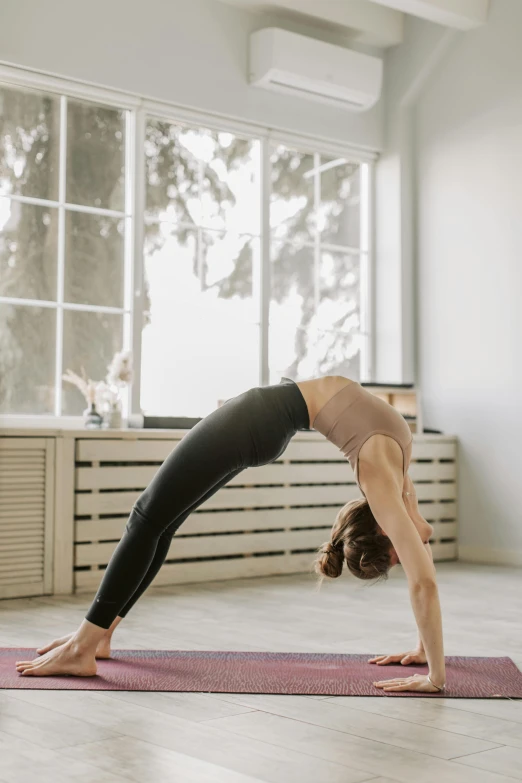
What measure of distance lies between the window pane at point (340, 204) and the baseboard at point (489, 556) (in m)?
2.04

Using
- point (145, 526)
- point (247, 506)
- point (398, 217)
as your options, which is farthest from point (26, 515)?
point (398, 217)

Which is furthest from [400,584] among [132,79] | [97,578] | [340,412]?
[132,79]

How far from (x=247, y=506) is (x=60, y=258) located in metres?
1.56

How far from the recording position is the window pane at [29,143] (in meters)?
4.68

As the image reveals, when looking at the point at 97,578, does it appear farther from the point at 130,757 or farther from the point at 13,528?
the point at 130,757

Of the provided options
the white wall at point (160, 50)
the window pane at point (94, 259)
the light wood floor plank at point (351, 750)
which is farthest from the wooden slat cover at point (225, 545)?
the white wall at point (160, 50)

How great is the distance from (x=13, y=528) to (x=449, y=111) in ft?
12.0

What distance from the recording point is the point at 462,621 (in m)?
3.62

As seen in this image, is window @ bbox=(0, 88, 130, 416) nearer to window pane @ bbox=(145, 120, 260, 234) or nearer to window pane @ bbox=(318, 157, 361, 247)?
window pane @ bbox=(145, 120, 260, 234)

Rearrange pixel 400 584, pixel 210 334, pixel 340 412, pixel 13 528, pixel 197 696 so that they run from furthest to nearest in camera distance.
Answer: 1. pixel 210 334
2. pixel 400 584
3. pixel 13 528
4. pixel 340 412
5. pixel 197 696

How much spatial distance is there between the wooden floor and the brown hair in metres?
0.33

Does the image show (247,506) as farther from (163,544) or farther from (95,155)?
(163,544)

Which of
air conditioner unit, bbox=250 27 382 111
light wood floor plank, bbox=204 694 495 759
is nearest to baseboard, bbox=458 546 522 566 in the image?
air conditioner unit, bbox=250 27 382 111

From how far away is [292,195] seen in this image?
5.86m
